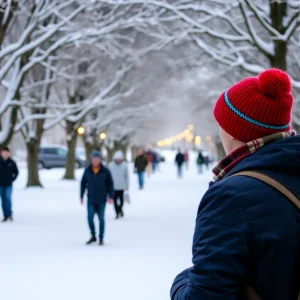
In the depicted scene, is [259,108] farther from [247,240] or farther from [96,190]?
[96,190]

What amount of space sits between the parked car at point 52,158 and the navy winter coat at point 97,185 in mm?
35151

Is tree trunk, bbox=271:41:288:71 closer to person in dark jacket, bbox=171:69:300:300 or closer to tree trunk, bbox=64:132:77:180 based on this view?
person in dark jacket, bbox=171:69:300:300

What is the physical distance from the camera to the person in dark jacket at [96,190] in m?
10.3

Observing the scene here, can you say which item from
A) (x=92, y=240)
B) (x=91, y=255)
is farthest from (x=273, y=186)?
(x=92, y=240)

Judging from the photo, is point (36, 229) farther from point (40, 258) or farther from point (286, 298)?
point (286, 298)

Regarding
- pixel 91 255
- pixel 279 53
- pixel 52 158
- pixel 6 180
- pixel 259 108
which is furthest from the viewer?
pixel 52 158

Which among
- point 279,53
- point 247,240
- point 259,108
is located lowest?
point 247,240

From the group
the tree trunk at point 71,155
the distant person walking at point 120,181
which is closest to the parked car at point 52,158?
the tree trunk at point 71,155

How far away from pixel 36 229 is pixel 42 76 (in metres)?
12.2

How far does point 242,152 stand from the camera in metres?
2.09

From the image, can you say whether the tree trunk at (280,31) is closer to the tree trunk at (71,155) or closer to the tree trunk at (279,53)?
the tree trunk at (279,53)

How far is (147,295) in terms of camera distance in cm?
659

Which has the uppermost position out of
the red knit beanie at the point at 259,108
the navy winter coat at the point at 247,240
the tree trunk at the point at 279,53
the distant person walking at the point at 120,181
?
the tree trunk at the point at 279,53

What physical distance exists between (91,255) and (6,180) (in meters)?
4.81
